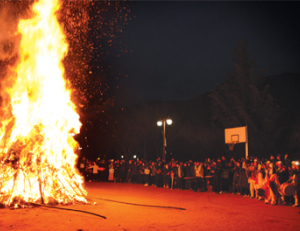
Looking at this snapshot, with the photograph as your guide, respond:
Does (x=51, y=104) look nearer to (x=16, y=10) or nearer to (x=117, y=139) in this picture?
(x=16, y=10)

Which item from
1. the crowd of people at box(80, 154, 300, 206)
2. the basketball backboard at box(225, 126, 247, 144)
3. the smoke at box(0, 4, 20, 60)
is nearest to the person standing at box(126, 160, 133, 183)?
the crowd of people at box(80, 154, 300, 206)

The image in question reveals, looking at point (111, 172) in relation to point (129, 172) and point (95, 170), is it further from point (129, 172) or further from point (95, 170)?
point (129, 172)

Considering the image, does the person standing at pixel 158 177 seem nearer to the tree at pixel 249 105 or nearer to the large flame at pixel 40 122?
the large flame at pixel 40 122

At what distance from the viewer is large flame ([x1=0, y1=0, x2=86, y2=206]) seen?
1055cm

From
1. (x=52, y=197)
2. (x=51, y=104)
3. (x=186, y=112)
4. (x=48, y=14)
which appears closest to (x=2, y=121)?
(x=51, y=104)

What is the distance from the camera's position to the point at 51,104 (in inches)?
477

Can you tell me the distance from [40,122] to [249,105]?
33.3 meters

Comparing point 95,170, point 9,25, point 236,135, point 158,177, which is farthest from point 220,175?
point 9,25

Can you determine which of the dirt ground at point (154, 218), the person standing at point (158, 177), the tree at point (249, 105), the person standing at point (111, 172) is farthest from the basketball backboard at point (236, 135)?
the tree at point (249, 105)

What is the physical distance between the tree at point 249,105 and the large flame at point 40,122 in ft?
97.3

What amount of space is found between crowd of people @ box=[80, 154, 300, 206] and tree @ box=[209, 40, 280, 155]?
19.9 meters

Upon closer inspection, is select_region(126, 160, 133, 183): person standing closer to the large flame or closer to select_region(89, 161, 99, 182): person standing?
select_region(89, 161, 99, 182): person standing

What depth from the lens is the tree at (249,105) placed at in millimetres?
37500

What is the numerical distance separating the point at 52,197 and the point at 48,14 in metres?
7.54
